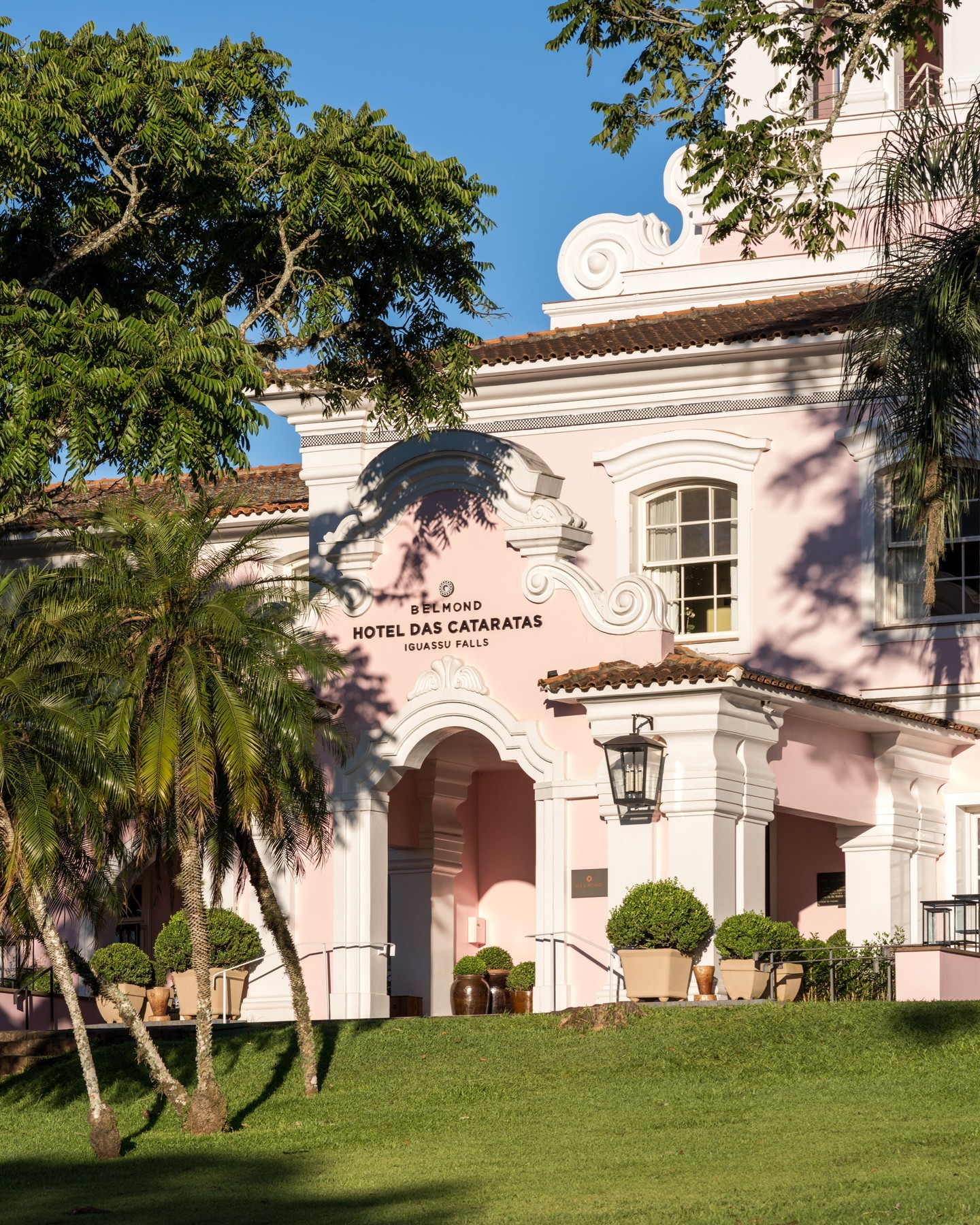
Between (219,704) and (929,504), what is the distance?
673cm

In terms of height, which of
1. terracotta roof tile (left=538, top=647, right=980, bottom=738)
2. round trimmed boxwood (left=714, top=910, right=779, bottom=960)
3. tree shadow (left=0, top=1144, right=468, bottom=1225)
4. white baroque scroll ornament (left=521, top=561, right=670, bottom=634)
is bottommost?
tree shadow (left=0, top=1144, right=468, bottom=1225)

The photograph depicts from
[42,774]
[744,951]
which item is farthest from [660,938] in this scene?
[42,774]

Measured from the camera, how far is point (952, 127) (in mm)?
19703

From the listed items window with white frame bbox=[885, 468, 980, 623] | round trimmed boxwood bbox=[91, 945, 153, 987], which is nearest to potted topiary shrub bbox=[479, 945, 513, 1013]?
round trimmed boxwood bbox=[91, 945, 153, 987]

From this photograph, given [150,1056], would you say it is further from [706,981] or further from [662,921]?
[706,981]

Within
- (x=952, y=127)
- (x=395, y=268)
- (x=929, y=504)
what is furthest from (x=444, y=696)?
(x=952, y=127)

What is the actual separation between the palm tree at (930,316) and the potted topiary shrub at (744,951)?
393cm

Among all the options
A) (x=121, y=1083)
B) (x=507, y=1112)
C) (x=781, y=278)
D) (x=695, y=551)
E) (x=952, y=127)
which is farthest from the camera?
(x=781, y=278)

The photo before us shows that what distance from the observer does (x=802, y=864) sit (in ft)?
87.0

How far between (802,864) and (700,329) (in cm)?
691

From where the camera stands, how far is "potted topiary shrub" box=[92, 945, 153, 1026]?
87.5 ft

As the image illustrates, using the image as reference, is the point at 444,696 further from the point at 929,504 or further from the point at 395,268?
the point at 929,504

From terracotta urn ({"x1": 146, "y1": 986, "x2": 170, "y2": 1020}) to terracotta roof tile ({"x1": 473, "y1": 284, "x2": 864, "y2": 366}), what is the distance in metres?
8.95

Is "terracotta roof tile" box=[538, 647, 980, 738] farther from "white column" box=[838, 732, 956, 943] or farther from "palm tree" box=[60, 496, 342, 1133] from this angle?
"palm tree" box=[60, 496, 342, 1133]
